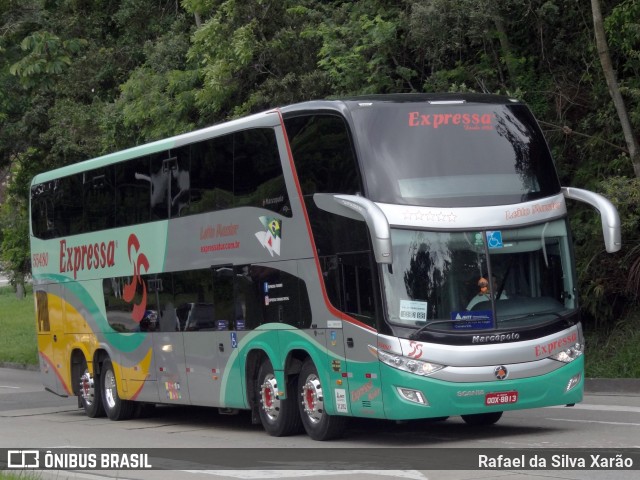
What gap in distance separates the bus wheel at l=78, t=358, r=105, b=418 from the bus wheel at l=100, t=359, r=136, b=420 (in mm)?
164

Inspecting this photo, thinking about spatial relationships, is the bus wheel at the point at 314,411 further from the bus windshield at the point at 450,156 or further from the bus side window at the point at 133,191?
the bus side window at the point at 133,191

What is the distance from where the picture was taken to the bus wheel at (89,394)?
20719 millimetres

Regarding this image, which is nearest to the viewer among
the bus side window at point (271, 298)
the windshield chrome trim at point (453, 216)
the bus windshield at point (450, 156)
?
the windshield chrome trim at point (453, 216)

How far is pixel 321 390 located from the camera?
46.9 feet

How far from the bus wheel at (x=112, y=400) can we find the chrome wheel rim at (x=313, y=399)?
20.3 ft

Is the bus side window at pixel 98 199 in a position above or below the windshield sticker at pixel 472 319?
above

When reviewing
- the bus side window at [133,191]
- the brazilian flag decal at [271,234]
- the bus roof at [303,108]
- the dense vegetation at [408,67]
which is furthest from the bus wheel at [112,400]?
the brazilian flag decal at [271,234]

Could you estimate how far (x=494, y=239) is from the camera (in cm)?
1321

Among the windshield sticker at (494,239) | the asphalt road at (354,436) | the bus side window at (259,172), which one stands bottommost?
the asphalt road at (354,436)

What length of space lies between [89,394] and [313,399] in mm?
7570

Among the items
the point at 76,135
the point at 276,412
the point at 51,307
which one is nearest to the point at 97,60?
the point at 76,135

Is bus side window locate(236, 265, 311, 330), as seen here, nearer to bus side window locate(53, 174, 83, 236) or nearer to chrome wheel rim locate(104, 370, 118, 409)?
chrome wheel rim locate(104, 370, 118, 409)

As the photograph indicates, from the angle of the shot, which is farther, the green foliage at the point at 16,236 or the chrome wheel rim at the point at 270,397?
the green foliage at the point at 16,236

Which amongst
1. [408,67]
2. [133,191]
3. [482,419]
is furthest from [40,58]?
[482,419]
